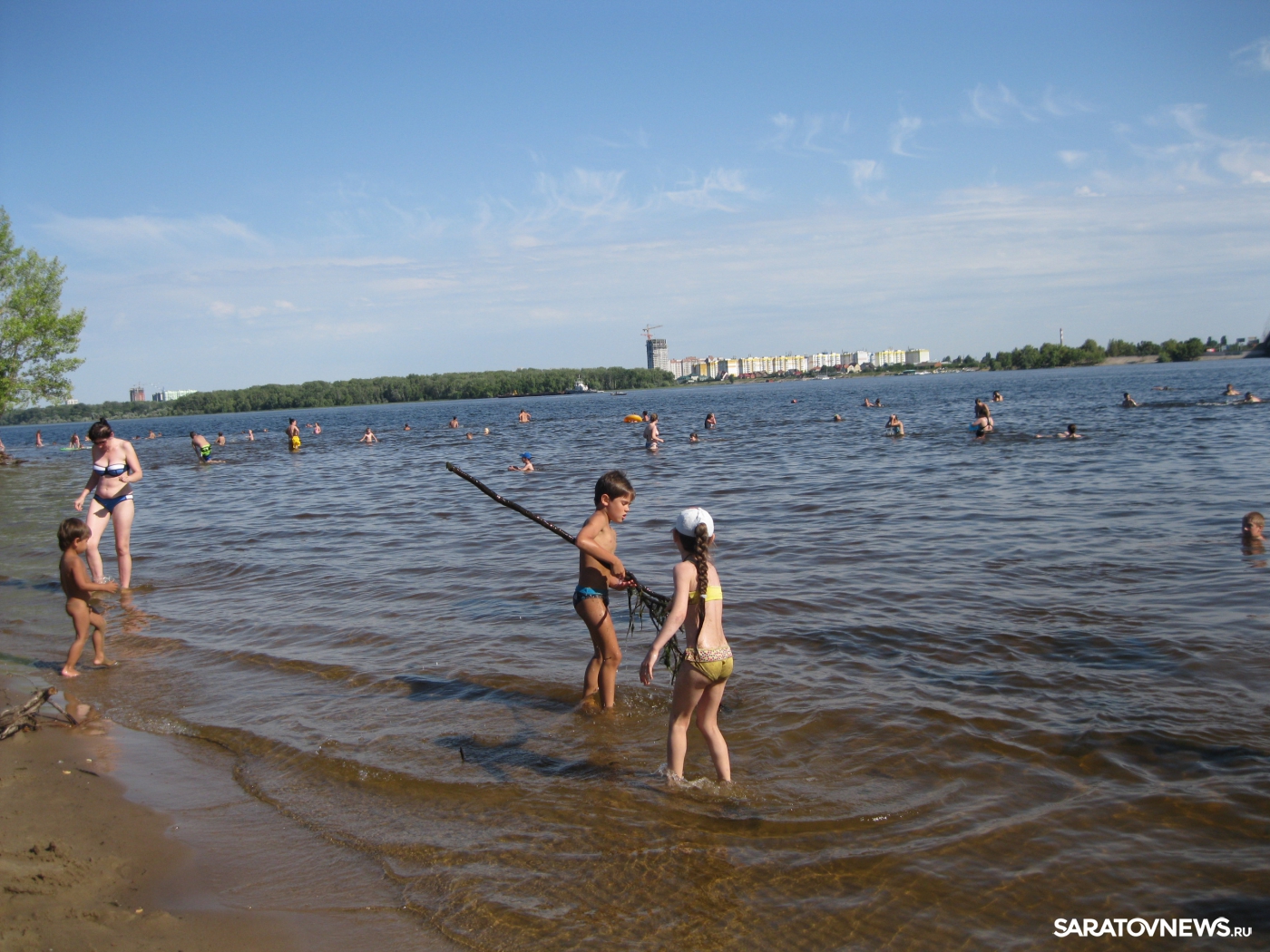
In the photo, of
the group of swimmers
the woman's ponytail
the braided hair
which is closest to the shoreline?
the group of swimmers

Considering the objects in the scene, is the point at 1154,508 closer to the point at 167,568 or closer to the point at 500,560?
the point at 500,560

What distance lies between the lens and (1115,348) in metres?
188

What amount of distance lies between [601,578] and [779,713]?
6.01 ft

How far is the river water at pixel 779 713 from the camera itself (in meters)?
4.38

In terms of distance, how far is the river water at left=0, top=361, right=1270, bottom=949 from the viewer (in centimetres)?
438

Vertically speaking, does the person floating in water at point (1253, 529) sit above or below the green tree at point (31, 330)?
below

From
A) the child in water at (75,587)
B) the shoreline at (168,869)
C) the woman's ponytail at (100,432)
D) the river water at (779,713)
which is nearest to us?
the shoreline at (168,869)

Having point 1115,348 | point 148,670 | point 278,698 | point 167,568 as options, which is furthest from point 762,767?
point 1115,348

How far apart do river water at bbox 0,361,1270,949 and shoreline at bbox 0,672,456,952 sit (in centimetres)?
25

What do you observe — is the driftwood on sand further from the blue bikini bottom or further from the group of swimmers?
the blue bikini bottom

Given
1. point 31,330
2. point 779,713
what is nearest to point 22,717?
point 779,713

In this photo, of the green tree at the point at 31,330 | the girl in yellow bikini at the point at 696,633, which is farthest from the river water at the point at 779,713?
the green tree at the point at 31,330

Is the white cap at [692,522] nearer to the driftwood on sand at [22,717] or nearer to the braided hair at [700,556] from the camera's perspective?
the braided hair at [700,556]

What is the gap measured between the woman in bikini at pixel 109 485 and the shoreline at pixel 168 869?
5.80 m
